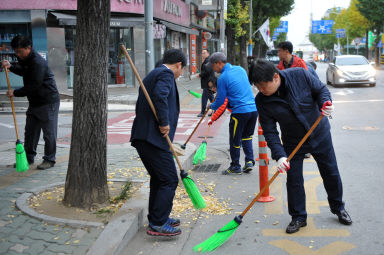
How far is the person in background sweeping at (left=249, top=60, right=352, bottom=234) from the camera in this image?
4.04 metres

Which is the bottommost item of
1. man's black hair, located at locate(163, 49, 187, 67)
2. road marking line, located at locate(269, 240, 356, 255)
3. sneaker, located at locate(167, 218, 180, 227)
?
road marking line, located at locate(269, 240, 356, 255)

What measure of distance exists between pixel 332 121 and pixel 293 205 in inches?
301

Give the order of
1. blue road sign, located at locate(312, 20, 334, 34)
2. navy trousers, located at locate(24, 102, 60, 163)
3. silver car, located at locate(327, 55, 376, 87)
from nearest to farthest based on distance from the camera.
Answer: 1. navy trousers, located at locate(24, 102, 60, 163)
2. silver car, located at locate(327, 55, 376, 87)
3. blue road sign, located at locate(312, 20, 334, 34)

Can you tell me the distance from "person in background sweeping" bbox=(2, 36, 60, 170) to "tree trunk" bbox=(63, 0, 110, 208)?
1770 millimetres

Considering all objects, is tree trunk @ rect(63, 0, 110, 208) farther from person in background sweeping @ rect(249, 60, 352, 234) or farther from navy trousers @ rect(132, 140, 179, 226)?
person in background sweeping @ rect(249, 60, 352, 234)

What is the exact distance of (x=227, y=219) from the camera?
4.80m

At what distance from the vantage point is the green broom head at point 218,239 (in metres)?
3.97

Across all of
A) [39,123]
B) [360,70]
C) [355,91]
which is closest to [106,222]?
[39,123]

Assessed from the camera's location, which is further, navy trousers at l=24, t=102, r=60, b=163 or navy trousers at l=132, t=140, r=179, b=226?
navy trousers at l=24, t=102, r=60, b=163

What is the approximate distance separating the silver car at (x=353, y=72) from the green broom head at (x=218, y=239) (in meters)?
18.8

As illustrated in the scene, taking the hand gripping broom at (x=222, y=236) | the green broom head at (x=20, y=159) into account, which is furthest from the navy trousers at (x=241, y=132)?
the green broom head at (x=20, y=159)

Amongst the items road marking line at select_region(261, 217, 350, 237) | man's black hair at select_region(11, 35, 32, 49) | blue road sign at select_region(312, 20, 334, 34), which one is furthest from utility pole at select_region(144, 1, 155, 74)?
blue road sign at select_region(312, 20, 334, 34)

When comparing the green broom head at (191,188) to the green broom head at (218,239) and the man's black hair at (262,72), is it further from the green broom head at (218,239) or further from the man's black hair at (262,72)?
the man's black hair at (262,72)

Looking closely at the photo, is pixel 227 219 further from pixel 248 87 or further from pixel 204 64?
pixel 204 64
